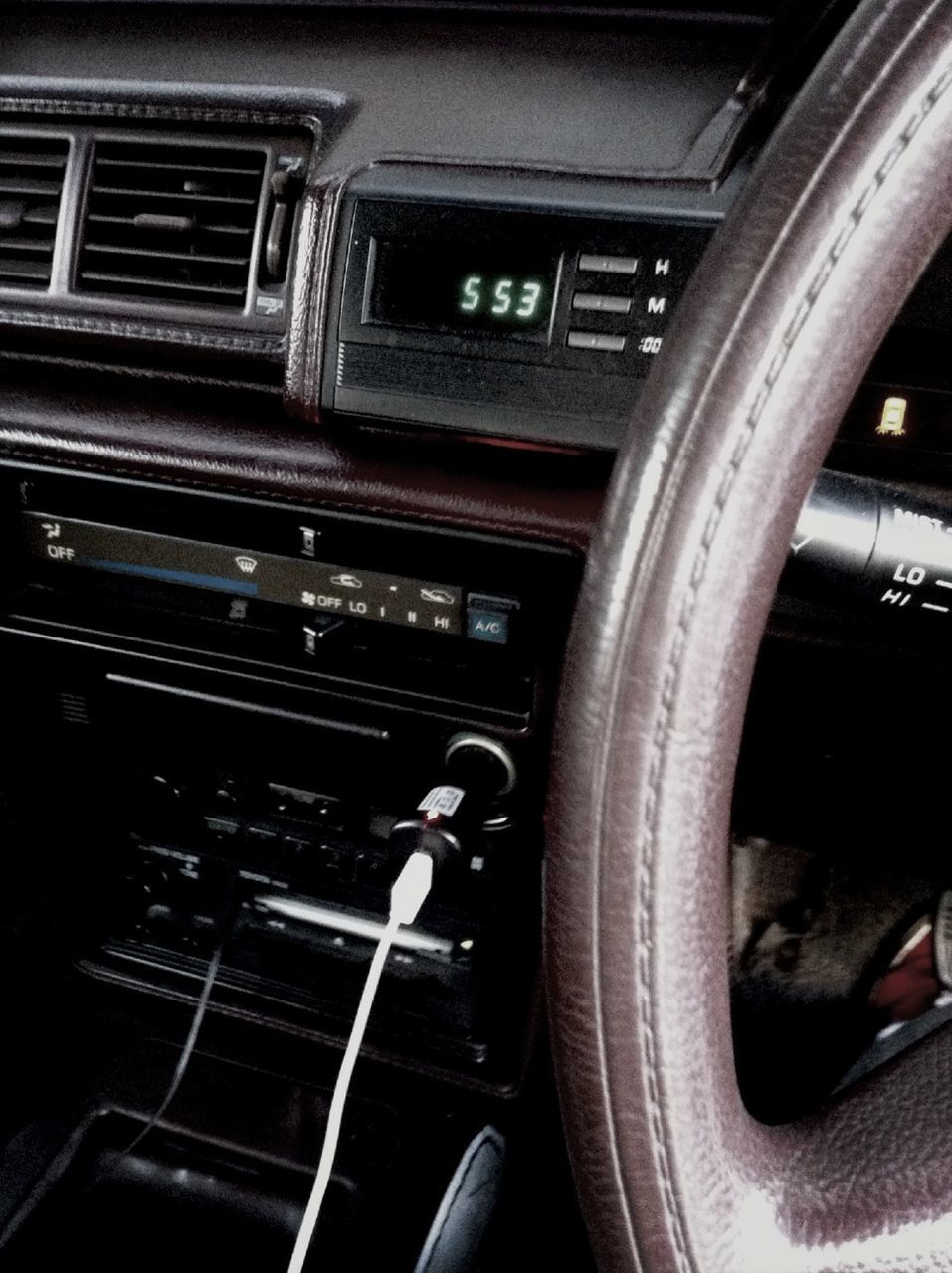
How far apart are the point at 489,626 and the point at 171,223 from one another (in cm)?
36

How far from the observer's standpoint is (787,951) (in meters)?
1.09

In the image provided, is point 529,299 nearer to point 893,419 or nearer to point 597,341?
point 597,341

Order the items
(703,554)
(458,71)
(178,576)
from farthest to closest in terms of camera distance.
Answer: (178,576)
(458,71)
(703,554)

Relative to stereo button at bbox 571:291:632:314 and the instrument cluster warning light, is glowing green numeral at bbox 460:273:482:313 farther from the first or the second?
the instrument cluster warning light

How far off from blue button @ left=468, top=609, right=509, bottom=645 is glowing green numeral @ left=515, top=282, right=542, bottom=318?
21cm

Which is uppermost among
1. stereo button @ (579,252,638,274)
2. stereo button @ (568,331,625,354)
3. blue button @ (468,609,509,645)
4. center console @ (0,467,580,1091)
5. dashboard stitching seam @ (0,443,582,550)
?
stereo button @ (579,252,638,274)

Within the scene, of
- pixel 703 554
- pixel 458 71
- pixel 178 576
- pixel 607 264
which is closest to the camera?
pixel 703 554

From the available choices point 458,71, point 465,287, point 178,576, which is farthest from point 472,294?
point 178,576

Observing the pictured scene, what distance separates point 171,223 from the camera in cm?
83

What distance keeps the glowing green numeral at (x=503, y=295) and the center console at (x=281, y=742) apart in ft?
0.53

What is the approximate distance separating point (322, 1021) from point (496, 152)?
80 centimetres

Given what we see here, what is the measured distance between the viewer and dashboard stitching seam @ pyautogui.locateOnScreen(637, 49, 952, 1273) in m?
0.38

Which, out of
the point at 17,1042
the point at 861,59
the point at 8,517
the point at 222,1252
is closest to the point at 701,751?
the point at 861,59

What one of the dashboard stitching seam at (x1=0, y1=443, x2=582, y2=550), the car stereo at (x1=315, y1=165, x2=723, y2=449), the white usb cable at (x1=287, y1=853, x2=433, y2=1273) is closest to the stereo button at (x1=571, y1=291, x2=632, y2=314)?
the car stereo at (x1=315, y1=165, x2=723, y2=449)
